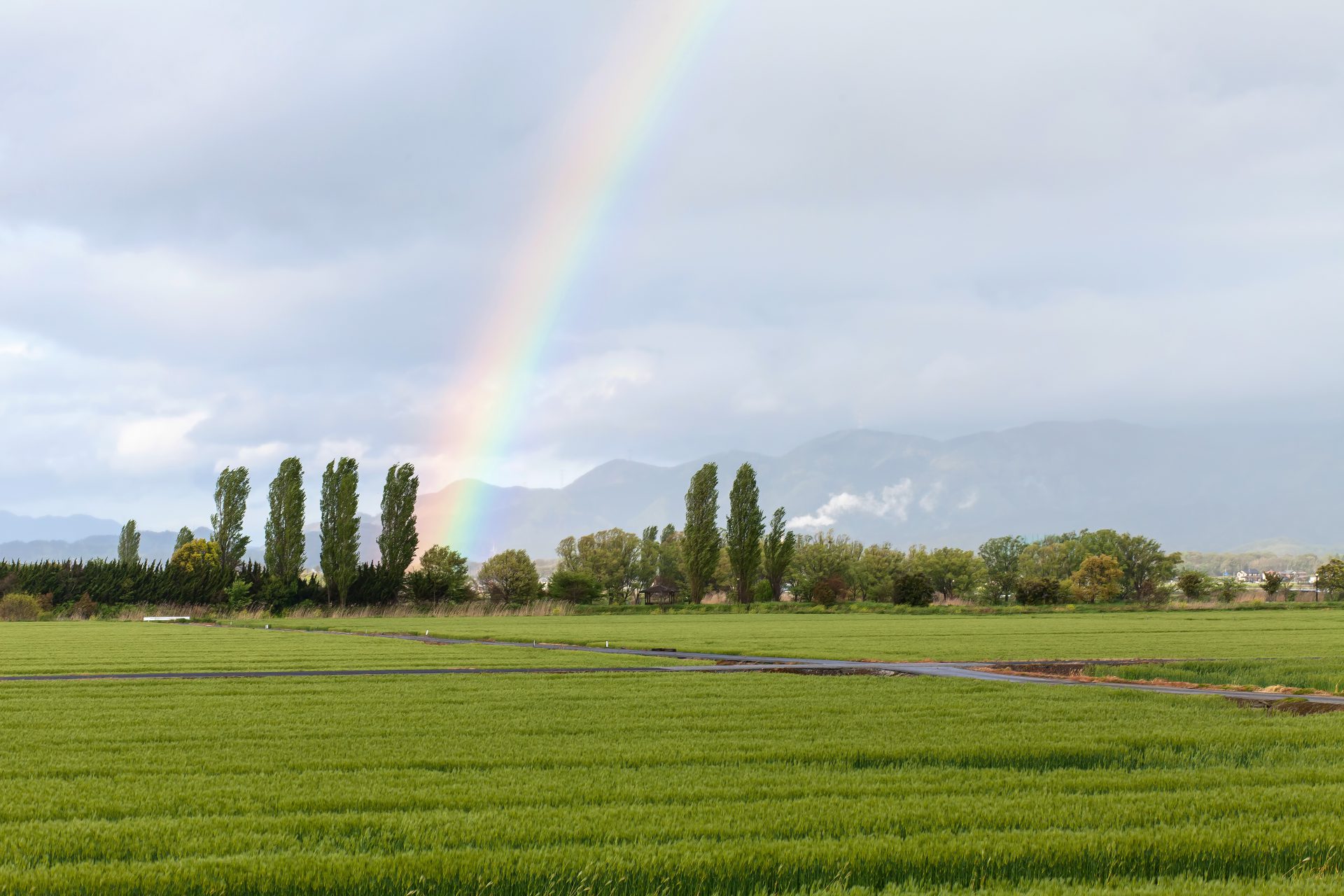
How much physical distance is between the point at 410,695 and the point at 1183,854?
40.8 ft

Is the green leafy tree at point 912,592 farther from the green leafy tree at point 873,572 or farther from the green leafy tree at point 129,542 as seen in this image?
the green leafy tree at point 129,542

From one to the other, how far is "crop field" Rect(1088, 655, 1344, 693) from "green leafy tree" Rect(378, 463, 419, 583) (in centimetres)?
6340

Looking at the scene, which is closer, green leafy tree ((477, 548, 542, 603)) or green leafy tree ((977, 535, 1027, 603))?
green leafy tree ((477, 548, 542, 603))

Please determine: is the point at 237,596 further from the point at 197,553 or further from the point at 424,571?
the point at 197,553

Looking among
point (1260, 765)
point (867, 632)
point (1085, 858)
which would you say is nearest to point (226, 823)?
point (1085, 858)

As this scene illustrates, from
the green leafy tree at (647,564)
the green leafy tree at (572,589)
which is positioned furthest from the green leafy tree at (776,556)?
the green leafy tree at (647,564)

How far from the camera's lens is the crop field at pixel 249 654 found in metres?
23.0

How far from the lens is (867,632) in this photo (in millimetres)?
42656

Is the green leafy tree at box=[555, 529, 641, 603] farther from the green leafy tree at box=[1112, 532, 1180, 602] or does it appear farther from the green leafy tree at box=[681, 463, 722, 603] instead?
the green leafy tree at box=[1112, 532, 1180, 602]

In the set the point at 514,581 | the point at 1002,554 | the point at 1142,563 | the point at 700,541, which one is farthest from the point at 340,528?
the point at 1002,554

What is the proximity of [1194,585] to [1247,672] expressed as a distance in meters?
69.7

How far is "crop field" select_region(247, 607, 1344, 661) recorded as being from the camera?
28.5 metres

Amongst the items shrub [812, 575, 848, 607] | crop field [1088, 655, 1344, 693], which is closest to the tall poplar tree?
shrub [812, 575, 848, 607]

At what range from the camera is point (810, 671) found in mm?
22312
